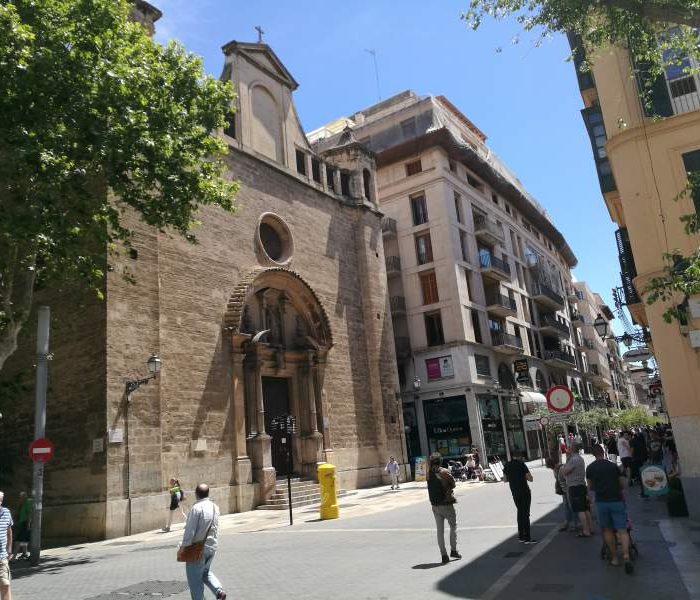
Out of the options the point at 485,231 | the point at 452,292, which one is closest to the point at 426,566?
the point at 452,292

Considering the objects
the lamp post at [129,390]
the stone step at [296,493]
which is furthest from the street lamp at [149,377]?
the stone step at [296,493]

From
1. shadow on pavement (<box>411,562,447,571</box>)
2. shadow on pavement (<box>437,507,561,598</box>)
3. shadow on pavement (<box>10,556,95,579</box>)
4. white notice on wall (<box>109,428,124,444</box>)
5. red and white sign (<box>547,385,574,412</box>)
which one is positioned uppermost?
white notice on wall (<box>109,428,124,444</box>)

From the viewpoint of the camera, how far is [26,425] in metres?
18.7

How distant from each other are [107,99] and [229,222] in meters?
9.03

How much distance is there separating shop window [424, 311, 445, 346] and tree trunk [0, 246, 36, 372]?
2443 centimetres

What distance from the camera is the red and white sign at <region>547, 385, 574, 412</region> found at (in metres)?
11.6

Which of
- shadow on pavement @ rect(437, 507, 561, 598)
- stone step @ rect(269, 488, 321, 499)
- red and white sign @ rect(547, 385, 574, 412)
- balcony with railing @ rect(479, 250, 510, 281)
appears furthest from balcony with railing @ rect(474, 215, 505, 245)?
shadow on pavement @ rect(437, 507, 561, 598)

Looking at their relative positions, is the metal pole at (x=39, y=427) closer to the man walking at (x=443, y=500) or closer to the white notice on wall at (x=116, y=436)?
the white notice on wall at (x=116, y=436)

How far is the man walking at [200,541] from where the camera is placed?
625 centimetres

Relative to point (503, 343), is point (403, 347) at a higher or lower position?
higher

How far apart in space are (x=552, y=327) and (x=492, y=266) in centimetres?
1046

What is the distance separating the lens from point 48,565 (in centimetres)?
1171

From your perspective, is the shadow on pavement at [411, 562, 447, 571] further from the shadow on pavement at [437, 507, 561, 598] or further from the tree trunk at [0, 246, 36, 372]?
the tree trunk at [0, 246, 36, 372]

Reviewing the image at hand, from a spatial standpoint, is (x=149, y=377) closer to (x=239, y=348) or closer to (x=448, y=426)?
(x=239, y=348)
